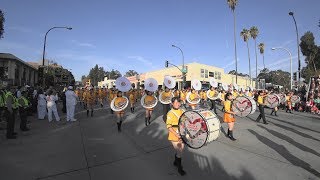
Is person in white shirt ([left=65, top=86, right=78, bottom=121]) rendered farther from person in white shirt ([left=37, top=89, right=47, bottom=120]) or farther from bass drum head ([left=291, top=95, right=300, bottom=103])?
bass drum head ([left=291, top=95, right=300, bottom=103])

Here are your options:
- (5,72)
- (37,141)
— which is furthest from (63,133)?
(5,72)

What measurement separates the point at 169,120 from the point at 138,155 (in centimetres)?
217

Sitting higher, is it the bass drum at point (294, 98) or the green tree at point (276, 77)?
the green tree at point (276, 77)

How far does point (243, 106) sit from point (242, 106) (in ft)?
0.11

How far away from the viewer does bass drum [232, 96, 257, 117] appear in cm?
1011

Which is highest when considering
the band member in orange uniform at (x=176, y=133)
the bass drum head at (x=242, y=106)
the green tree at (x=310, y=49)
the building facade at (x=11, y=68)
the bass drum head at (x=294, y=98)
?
the green tree at (x=310, y=49)

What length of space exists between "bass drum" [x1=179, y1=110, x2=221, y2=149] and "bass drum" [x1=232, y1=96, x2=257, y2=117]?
14.1ft

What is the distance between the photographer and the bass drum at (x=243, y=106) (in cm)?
1011

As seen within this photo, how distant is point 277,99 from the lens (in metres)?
16.3

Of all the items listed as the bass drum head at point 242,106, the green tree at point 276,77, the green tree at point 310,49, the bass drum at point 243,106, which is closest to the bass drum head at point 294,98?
the bass drum at point 243,106

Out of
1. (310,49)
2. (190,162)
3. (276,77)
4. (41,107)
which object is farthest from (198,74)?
(276,77)

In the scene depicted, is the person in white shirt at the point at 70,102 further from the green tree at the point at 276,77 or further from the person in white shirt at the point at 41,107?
the green tree at the point at 276,77

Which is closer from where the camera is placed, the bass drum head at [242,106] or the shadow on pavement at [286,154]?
the shadow on pavement at [286,154]

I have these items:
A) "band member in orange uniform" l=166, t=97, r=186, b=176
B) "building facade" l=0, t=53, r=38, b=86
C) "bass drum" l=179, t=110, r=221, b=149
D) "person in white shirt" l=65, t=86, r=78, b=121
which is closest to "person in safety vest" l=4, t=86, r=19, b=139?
"person in white shirt" l=65, t=86, r=78, b=121
